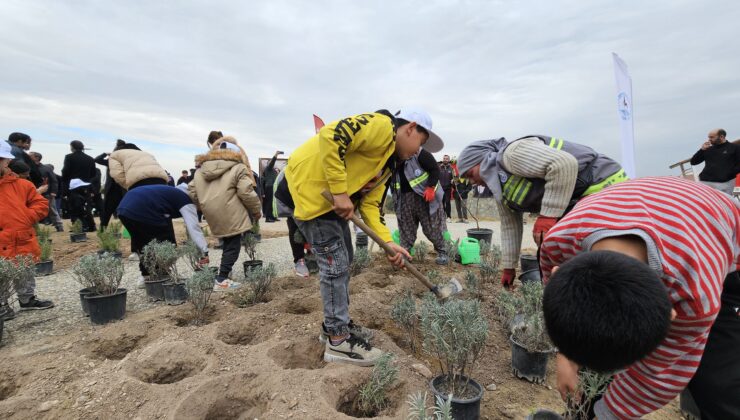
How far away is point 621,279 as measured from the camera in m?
0.94

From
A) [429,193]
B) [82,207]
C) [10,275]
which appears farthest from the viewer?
[82,207]

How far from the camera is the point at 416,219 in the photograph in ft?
18.9

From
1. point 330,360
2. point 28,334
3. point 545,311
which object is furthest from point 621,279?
point 28,334

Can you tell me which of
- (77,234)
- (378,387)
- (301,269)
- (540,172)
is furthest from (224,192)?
(77,234)

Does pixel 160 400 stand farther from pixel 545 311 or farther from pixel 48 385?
pixel 545 311

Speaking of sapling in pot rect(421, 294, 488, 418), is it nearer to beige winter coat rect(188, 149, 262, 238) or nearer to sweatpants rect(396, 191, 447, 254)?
beige winter coat rect(188, 149, 262, 238)

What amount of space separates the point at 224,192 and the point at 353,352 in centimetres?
265

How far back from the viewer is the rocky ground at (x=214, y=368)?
2150 mm

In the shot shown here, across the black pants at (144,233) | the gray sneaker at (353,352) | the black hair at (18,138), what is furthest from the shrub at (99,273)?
the black hair at (18,138)

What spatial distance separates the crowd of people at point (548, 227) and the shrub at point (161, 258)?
34cm

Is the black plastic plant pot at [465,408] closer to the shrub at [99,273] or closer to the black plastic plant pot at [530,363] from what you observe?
the black plastic plant pot at [530,363]

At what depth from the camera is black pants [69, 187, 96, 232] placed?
8532 mm

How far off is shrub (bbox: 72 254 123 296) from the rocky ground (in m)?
0.36

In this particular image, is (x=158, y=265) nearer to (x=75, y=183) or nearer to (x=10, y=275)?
(x=10, y=275)
